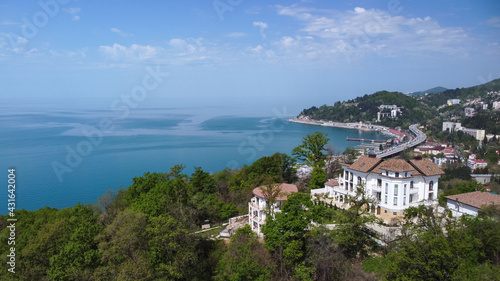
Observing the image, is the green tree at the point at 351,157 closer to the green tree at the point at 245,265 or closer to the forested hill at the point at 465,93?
the green tree at the point at 245,265

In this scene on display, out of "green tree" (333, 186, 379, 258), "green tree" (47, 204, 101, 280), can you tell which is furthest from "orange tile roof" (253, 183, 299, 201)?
"green tree" (47, 204, 101, 280)

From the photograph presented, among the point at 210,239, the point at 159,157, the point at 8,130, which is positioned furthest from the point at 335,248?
the point at 8,130

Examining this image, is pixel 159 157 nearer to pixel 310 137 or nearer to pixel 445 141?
pixel 310 137

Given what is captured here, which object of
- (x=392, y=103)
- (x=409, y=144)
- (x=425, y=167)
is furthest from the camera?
(x=392, y=103)

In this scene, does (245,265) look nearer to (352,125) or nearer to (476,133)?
(476,133)

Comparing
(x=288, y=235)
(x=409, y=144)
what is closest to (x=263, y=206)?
(x=288, y=235)

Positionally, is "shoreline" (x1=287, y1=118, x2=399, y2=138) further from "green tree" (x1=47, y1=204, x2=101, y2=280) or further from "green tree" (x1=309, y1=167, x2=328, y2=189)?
"green tree" (x1=47, y1=204, x2=101, y2=280)

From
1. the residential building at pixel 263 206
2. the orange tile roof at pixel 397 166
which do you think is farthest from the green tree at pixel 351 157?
the residential building at pixel 263 206
